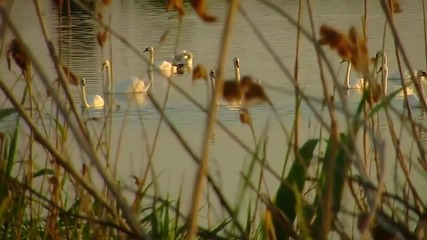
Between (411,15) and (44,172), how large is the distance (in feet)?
38.5

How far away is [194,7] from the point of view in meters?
1.16

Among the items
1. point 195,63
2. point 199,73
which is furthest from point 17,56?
point 195,63

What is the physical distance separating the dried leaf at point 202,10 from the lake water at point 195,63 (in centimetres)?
61

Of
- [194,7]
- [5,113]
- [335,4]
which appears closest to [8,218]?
[5,113]

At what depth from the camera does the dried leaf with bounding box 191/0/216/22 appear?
3.73ft

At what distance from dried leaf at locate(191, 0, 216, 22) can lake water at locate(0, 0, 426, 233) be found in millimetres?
611

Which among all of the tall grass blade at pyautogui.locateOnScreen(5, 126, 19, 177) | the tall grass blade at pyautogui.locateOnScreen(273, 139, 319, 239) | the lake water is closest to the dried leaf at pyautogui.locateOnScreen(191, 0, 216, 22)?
the tall grass blade at pyautogui.locateOnScreen(273, 139, 319, 239)

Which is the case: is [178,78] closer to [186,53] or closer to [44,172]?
[186,53]

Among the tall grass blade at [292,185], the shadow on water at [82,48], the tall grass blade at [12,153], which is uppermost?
the tall grass blade at [292,185]

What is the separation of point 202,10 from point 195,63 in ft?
33.7

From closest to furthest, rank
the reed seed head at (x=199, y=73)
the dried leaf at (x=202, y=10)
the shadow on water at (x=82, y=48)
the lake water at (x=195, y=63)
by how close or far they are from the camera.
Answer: the dried leaf at (x=202, y=10)
the reed seed head at (x=199, y=73)
the lake water at (x=195, y=63)
the shadow on water at (x=82, y=48)

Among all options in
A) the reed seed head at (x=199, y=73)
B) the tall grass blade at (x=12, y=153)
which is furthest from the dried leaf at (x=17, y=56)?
the tall grass blade at (x=12, y=153)

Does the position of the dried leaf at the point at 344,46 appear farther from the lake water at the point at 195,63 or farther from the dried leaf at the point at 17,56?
the lake water at the point at 195,63

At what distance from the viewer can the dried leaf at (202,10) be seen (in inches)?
44.8
